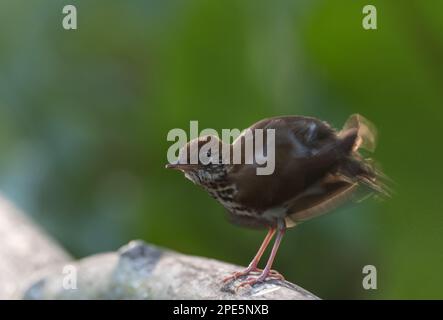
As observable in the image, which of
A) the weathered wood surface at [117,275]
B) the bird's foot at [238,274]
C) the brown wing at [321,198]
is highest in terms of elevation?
the brown wing at [321,198]

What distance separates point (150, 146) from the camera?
3770mm

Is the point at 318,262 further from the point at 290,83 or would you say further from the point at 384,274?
the point at 290,83

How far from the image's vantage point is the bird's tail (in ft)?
6.26

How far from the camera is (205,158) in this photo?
75.8 inches

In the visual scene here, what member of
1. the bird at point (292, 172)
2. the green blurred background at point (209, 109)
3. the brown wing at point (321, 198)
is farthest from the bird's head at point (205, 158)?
the green blurred background at point (209, 109)

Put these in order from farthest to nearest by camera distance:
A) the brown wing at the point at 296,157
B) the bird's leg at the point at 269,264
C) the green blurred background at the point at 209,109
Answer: the green blurred background at the point at 209,109 → the bird's leg at the point at 269,264 → the brown wing at the point at 296,157

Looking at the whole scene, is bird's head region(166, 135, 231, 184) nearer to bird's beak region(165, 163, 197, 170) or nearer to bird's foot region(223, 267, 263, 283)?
bird's beak region(165, 163, 197, 170)

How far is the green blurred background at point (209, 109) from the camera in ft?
9.86

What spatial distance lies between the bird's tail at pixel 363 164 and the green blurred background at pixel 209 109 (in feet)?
2.25

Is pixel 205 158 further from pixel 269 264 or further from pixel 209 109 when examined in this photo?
pixel 209 109

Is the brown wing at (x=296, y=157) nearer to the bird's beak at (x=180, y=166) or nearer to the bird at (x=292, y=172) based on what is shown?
the bird at (x=292, y=172)

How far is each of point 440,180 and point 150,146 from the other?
1365 millimetres

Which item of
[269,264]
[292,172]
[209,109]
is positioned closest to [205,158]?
[292,172]
